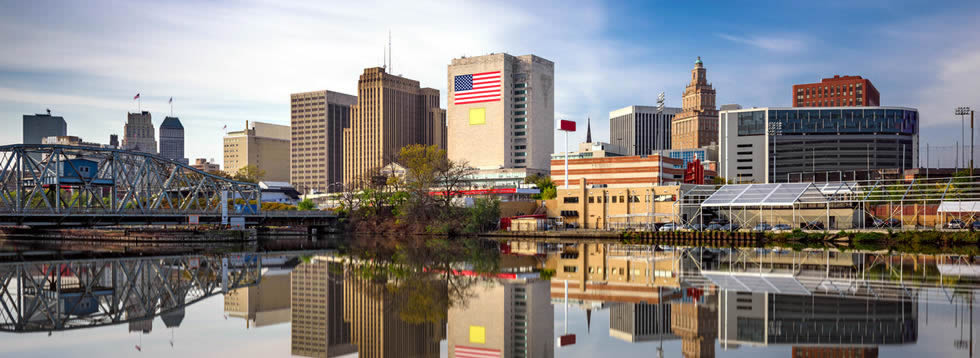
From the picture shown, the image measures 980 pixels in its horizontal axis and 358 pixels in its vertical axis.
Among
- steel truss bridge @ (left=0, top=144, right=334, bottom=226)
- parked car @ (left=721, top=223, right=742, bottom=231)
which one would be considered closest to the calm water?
parked car @ (left=721, top=223, right=742, bottom=231)

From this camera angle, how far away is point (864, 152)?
635 feet

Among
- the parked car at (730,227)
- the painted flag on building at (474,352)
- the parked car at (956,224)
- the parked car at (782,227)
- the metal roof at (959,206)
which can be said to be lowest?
the parked car at (730,227)

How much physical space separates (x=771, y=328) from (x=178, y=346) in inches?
787

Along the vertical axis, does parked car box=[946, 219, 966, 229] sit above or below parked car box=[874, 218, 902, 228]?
above

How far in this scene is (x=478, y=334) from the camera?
26.2 m

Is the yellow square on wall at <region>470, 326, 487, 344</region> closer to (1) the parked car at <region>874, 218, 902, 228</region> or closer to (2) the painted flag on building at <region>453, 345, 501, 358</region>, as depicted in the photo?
(2) the painted flag on building at <region>453, 345, 501, 358</region>

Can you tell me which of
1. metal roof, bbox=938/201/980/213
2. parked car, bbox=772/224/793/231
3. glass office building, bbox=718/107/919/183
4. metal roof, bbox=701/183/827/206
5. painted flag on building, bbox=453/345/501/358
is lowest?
parked car, bbox=772/224/793/231

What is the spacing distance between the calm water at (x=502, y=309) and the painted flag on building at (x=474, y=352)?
93mm

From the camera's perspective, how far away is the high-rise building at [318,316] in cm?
2468

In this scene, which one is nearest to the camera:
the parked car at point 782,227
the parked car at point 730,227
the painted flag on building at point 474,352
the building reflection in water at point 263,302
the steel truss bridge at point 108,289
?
the painted flag on building at point 474,352

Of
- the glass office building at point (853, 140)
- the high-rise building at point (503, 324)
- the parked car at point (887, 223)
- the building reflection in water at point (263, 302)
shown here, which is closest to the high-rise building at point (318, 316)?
the building reflection in water at point (263, 302)

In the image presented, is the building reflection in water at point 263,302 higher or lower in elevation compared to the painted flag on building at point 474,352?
lower

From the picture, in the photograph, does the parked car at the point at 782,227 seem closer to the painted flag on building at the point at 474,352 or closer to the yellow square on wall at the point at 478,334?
the yellow square on wall at the point at 478,334

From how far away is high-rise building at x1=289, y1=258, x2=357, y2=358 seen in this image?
24678 millimetres
